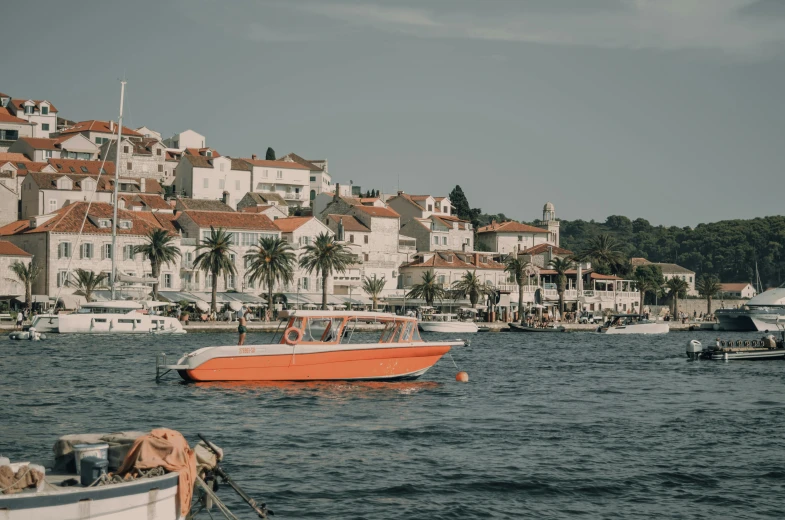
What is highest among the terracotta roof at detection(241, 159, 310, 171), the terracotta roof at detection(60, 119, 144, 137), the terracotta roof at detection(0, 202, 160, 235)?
the terracotta roof at detection(60, 119, 144, 137)

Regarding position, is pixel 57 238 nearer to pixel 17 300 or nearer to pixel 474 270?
pixel 17 300

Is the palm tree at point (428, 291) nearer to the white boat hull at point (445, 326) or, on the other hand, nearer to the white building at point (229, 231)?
the white boat hull at point (445, 326)

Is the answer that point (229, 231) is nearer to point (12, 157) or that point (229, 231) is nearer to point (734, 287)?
point (12, 157)

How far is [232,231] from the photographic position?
99.9 metres

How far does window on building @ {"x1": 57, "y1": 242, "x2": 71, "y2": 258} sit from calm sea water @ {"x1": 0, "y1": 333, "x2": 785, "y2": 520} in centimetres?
4123

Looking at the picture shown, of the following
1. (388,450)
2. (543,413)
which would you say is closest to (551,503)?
(388,450)

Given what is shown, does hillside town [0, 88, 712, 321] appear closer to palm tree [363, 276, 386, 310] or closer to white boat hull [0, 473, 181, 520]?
palm tree [363, 276, 386, 310]

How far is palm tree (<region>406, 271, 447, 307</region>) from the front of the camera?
367 ft

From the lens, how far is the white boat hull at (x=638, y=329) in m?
108

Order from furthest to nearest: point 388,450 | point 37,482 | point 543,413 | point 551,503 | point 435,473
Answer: point 543,413
point 388,450
point 435,473
point 551,503
point 37,482

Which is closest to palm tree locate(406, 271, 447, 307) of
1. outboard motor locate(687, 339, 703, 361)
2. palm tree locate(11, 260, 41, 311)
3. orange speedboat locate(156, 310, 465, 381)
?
palm tree locate(11, 260, 41, 311)

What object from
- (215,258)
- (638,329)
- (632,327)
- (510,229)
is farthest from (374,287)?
(510,229)

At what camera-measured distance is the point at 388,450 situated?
25.4 meters

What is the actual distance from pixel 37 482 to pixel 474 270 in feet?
362
